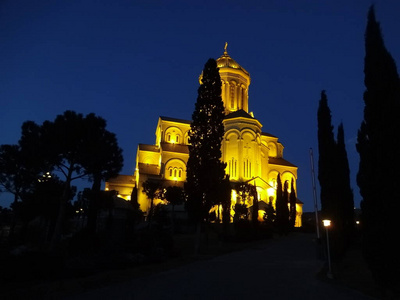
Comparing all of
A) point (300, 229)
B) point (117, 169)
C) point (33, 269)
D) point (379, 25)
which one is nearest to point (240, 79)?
point (300, 229)

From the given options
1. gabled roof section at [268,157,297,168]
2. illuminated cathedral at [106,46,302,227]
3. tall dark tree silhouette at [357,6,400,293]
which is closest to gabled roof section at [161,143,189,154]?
illuminated cathedral at [106,46,302,227]

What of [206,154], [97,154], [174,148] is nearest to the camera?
[206,154]

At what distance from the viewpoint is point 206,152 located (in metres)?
20.0

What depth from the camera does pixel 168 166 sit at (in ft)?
160

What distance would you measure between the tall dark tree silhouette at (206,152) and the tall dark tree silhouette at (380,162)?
1079 centimetres

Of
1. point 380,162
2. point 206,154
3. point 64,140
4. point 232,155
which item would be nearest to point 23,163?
point 64,140

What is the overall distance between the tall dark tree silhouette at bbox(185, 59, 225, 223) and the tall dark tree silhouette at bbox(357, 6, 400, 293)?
10786mm

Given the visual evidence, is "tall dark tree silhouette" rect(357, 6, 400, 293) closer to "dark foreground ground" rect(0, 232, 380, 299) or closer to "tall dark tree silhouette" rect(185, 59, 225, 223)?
"dark foreground ground" rect(0, 232, 380, 299)

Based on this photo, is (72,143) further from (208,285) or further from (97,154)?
(208,285)

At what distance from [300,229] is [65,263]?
32.6 m

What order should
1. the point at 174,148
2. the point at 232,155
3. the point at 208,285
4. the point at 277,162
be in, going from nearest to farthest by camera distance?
1. the point at 208,285
2. the point at 232,155
3. the point at 174,148
4. the point at 277,162

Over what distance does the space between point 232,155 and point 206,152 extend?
25.5m

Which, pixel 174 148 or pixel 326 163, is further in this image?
pixel 174 148

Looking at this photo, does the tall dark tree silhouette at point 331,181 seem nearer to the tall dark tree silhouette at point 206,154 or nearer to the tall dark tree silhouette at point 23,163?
the tall dark tree silhouette at point 206,154
